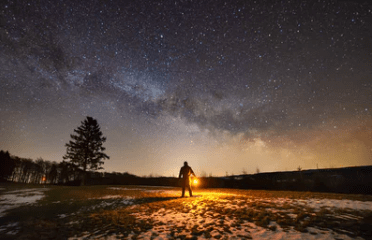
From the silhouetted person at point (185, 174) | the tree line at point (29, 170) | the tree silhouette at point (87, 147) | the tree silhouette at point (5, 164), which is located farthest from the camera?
the tree line at point (29, 170)

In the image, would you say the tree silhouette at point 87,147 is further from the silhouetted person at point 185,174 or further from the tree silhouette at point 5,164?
the tree silhouette at point 5,164

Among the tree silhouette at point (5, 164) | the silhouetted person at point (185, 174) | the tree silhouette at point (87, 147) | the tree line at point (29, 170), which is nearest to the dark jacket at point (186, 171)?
the silhouetted person at point (185, 174)

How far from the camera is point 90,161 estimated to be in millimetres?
32625

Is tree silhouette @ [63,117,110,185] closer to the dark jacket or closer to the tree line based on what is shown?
the dark jacket

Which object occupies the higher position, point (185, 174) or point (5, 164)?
point (5, 164)

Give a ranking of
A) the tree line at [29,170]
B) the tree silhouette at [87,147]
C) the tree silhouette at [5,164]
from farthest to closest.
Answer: the tree line at [29,170] → the tree silhouette at [5,164] → the tree silhouette at [87,147]

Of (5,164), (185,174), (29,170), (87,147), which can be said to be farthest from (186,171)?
(29,170)

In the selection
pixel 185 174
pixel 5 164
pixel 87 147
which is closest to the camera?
pixel 185 174

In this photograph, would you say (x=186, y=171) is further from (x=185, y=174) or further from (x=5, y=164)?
(x=5, y=164)

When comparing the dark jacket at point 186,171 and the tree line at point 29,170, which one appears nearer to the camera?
the dark jacket at point 186,171

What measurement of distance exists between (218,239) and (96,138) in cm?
3558

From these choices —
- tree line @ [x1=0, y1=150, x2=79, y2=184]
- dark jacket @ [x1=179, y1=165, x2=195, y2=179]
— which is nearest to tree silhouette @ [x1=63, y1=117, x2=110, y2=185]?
dark jacket @ [x1=179, y1=165, x2=195, y2=179]

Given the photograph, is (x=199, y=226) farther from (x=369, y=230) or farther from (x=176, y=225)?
(x=369, y=230)

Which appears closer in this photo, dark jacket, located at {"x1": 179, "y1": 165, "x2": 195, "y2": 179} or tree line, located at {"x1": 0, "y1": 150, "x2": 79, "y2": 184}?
dark jacket, located at {"x1": 179, "y1": 165, "x2": 195, "y2": 179}
